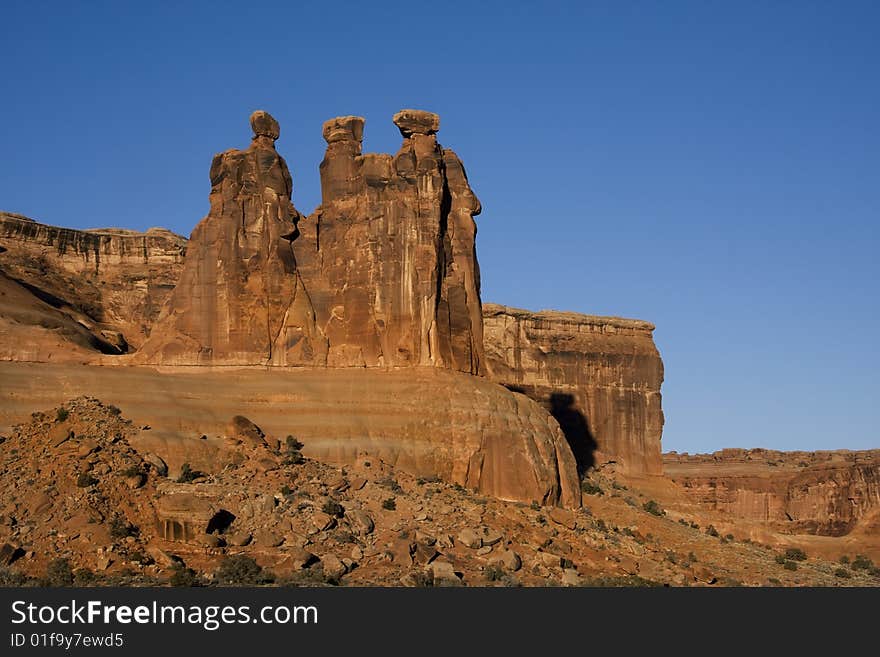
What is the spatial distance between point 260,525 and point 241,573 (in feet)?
19.6

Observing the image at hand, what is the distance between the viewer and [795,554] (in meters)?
115

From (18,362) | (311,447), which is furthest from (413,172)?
(18,362)

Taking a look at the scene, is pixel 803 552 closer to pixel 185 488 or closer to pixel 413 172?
pixel 413 172

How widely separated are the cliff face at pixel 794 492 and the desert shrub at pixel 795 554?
702 inches

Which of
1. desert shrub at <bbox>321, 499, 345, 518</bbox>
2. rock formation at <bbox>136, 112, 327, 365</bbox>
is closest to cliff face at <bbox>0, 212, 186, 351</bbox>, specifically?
rock formation at <bbox>136, 112, 327, 365</bbox>

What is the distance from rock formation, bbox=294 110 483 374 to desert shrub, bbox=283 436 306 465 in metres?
6.92

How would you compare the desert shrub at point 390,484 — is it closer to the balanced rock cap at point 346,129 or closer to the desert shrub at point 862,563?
the balanced rock cap at point 346,129

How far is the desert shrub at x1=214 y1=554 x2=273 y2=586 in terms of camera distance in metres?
72.9

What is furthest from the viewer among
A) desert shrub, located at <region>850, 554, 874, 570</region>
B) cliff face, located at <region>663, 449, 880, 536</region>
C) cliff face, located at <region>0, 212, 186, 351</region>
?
cliff face, located at <region>663, 449, 880, 536</region>

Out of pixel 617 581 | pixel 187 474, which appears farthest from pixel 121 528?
pixel 617 581

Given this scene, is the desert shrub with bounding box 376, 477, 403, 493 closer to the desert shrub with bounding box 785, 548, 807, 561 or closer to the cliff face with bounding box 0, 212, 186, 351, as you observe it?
the cliff face with bounding box 0, 212, 186, 351

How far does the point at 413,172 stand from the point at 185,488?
23.4 meters

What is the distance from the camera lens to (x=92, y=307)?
372ft

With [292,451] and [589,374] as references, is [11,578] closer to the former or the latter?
[292,451]
